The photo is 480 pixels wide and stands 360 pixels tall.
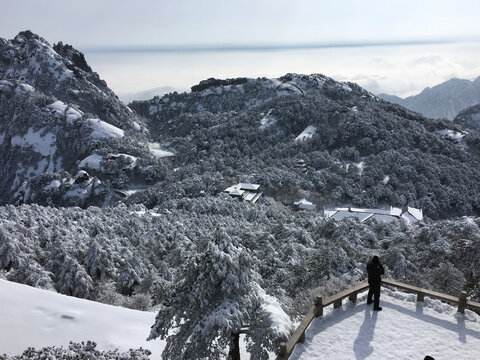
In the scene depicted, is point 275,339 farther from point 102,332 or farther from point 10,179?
point 10,179

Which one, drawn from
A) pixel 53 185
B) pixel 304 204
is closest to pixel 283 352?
pixel 304 204

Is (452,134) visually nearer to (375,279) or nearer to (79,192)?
(79,192)

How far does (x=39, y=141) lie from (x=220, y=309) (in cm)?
17360

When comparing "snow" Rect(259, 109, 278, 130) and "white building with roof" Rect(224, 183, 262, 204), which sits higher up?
"snow" Rect(259, 109, 278, 130)

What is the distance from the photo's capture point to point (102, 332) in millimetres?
13719

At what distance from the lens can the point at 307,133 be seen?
136250mm

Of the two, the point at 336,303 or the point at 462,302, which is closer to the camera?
the point at 462,302

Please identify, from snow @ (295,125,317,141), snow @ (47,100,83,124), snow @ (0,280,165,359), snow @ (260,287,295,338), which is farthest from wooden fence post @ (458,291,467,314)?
snow @ (47,100,83,124)

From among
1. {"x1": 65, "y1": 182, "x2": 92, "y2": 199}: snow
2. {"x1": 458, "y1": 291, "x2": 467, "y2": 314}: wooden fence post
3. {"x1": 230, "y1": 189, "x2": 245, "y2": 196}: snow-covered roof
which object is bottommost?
{"x1": 65, "y1": 182, "x2": 92, "y2": 199}: snow

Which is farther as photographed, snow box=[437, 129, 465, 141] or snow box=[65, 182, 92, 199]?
snow box=[437, 129, 465, 141]

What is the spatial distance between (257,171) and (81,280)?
3132 inches

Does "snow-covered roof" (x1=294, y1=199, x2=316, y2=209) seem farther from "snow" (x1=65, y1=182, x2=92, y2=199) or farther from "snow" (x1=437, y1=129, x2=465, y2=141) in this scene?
"snow" (x1=437, y1=129, x2=465, y2=141)

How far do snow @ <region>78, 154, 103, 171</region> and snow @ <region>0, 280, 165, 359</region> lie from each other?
11732 cm

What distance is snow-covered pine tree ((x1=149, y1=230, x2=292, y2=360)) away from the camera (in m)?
9.90
